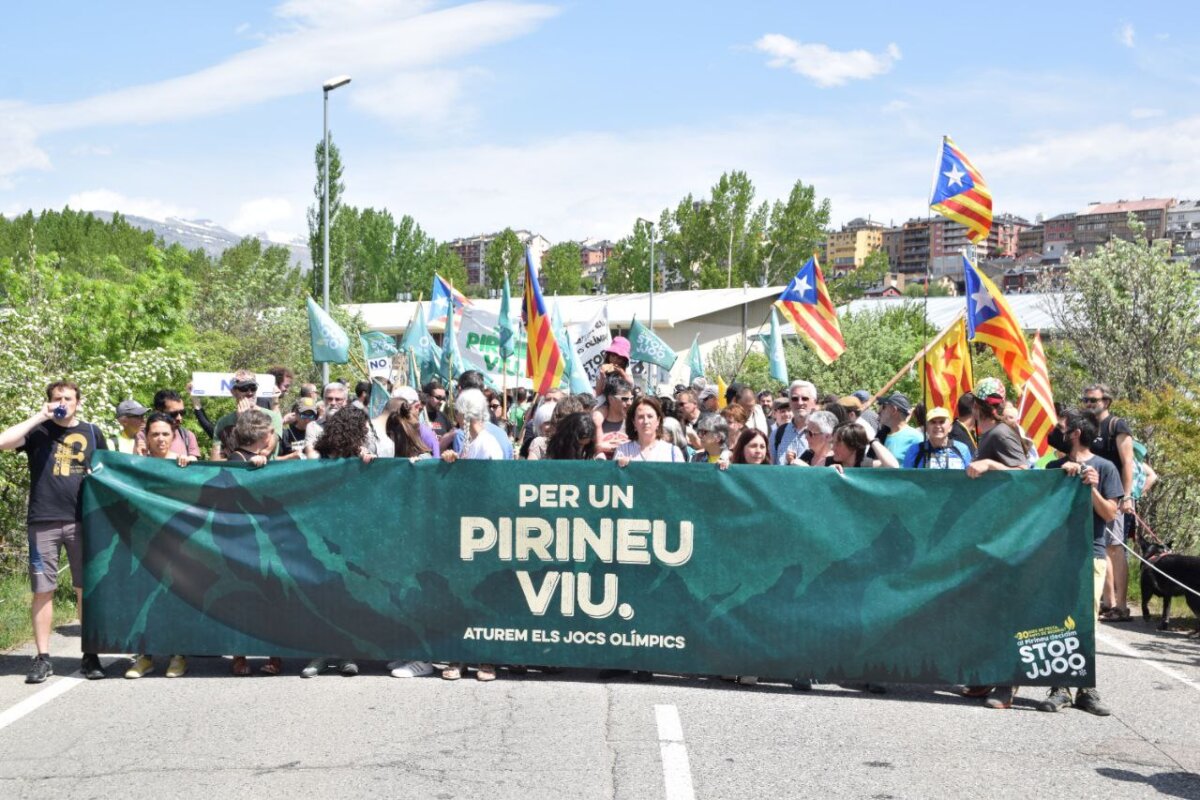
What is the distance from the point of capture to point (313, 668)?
7598 millimetres

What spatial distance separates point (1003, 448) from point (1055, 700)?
1458mm

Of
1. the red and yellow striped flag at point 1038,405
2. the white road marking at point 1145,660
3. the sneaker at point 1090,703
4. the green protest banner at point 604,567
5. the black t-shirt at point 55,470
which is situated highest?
the red and yellow striped flag at point 1038,405

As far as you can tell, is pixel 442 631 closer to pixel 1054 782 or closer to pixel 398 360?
pixel 1054 782

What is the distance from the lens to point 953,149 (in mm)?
12547

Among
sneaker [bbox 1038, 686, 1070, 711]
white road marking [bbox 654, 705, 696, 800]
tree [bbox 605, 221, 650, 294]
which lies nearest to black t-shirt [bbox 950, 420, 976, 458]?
sneaker [bbox 1038, 686, 1070, 711]

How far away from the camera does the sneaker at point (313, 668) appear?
756cm

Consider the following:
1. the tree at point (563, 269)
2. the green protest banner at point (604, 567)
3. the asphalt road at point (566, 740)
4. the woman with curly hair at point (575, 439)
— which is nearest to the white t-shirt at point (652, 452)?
the woman with curly hair at point (575, 439)

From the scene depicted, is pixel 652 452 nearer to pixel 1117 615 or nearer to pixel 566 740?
pixel 566 740

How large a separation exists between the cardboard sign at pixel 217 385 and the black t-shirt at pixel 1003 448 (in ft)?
25.2

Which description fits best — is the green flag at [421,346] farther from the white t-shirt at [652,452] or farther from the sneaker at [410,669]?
the sneaker at [410,669]

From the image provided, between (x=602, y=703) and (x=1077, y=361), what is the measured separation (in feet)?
48.0

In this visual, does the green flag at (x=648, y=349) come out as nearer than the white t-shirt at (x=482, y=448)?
No

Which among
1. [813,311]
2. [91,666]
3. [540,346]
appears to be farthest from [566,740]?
[813,311]

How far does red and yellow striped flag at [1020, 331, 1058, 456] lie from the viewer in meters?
11.4
